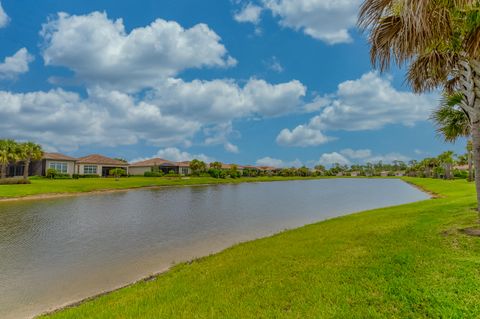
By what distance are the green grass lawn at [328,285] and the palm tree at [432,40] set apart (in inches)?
119

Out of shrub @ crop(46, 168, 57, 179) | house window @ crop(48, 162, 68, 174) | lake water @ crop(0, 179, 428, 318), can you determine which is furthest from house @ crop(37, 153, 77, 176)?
lake water @ crop(0, 179, 428, 318)

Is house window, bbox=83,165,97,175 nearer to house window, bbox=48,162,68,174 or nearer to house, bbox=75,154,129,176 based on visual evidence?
house, bbox=75,154,129,176

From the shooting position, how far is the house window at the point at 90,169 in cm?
5451

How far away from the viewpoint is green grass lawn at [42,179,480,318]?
3713 millimetres

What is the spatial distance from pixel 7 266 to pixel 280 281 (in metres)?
8.83

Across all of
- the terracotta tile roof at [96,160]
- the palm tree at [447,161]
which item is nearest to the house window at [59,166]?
the terracotta tile roof at [96,160]

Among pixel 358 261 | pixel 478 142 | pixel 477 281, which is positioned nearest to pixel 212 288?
pixel 358 261

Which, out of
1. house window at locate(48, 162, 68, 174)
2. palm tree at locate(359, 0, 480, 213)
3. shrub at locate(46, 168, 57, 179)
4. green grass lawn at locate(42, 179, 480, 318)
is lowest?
green grass lawn at locate(42, 179, 480, 318)

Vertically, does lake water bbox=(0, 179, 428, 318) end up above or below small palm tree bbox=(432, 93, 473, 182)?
below

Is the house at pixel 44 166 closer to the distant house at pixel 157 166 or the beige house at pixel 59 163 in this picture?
the beige house at pixel 59 163

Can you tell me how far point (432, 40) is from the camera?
185 inches

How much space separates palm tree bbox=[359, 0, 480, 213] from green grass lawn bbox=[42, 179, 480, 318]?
3.02 metres

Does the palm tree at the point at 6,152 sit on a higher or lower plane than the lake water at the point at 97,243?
higher

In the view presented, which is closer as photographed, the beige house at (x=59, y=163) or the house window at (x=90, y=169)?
the beige house at (x=59, y=163)
